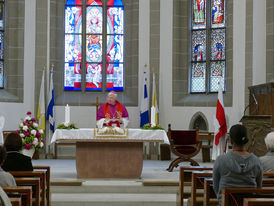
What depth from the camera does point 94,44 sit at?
15453 millimetres

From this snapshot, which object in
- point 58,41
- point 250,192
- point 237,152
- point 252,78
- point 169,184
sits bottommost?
point 169,184

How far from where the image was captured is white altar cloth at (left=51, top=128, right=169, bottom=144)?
953cm

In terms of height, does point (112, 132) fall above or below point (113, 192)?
above

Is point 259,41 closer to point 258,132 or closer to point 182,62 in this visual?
point 182,62

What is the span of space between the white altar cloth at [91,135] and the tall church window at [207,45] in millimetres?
5204

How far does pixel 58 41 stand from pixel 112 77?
6.15ft

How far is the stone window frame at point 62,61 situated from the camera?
14852mm

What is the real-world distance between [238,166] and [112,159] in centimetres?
555

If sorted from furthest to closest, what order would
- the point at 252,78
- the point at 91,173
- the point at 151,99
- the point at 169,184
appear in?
the point at 151,99, the point at 252,78, the point at 91,173, the point at 169,184

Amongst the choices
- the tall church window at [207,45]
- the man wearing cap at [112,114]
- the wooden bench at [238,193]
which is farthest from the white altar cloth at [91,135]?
the wooden bench at [238,193]

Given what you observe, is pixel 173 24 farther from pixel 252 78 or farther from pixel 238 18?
pixel 252 78

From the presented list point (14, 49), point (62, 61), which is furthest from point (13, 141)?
point (62, 61)

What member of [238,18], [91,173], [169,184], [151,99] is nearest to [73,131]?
[91,173]

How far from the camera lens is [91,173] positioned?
9.75 metres
